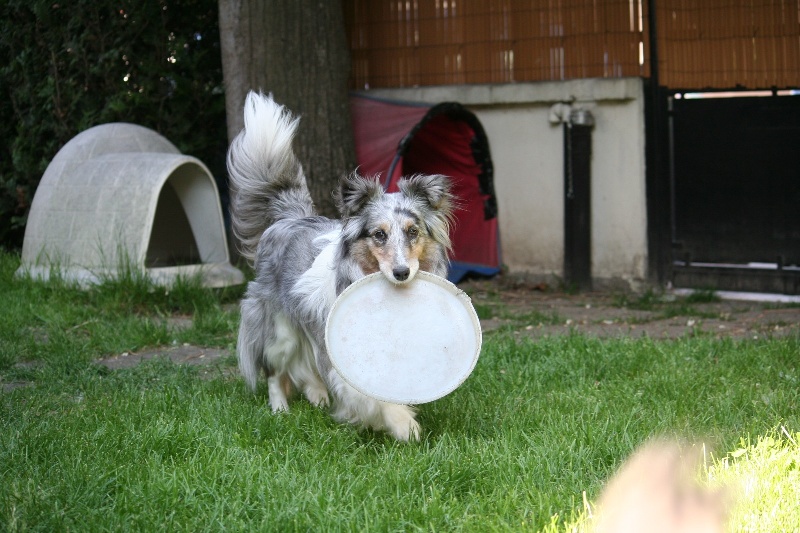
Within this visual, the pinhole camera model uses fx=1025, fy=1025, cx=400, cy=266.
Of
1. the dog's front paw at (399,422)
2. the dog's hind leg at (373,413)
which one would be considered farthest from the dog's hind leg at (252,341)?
the dog's front paw at (399,422)

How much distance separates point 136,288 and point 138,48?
292cm

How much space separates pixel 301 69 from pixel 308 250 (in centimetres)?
330

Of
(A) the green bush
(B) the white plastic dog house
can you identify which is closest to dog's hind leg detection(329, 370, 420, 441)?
(B) the white plastic dog house

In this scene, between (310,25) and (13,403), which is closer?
(13,403)

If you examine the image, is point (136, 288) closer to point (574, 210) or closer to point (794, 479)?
point (574, 210)

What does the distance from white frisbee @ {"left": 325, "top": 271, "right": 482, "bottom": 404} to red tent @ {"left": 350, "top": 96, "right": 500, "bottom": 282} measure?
368cm

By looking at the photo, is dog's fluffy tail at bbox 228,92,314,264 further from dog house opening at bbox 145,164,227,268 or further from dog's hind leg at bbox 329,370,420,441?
dog house opening at bbox 145,164,227,268

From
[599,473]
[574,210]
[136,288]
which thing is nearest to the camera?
[599,473]

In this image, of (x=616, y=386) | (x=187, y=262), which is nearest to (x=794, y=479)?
(x=616, y=386)

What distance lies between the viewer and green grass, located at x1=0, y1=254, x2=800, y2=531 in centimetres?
335

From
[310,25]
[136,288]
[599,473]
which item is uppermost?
[310,25]

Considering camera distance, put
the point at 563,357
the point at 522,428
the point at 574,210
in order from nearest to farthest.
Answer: the point at 522,428 < the point at 563,357 < the point at 574,210

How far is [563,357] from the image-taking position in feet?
18.1

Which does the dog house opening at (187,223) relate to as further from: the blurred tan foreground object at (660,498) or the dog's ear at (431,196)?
the blurred tan foreground object at (660,498)
